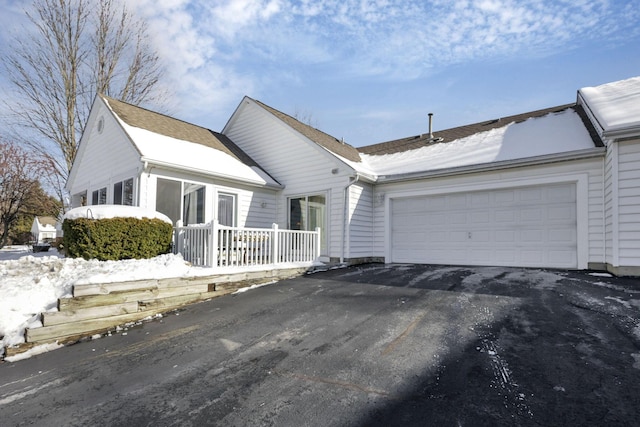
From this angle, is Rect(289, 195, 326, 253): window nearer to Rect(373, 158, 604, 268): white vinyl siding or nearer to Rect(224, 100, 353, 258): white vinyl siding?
Rect(224, 100, 353, 258): white vinyl siding

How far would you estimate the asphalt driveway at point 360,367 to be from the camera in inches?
94.8

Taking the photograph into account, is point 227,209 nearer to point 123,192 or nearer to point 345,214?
point 123,192

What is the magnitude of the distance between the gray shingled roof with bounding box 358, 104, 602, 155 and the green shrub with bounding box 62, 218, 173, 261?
937 centimetres

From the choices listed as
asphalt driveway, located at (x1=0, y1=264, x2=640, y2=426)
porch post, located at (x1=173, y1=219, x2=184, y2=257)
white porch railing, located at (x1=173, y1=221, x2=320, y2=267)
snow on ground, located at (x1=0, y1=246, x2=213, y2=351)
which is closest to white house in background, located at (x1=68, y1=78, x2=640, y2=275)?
porch post, located at (x1=173, y1=219, x2=184, y2=257)

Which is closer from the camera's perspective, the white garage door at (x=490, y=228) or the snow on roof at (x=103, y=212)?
the snow on roof at (x=103, y=212)

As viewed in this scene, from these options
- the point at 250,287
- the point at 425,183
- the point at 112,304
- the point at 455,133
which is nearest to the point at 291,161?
the point at 425,183

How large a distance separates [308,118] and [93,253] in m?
24.5

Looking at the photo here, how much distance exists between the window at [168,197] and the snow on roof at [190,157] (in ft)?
1.94

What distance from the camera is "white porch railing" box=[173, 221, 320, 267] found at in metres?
6.72

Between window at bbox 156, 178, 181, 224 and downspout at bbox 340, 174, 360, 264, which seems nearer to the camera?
window at bbox 156, 178, 181, 224

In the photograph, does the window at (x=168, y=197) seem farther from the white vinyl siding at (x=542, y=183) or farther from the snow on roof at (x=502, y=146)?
the snow on roof at (x=502, y=146)

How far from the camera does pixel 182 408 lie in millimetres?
2574

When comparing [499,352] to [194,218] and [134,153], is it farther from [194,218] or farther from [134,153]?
[134,153]

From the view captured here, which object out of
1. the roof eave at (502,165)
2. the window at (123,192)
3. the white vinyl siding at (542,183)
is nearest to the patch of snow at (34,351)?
the window at (123,192)
